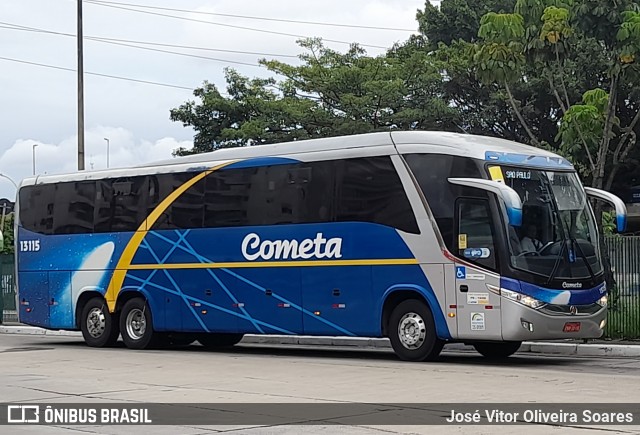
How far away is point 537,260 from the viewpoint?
16.6 meters

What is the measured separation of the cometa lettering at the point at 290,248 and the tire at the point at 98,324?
4.40 m

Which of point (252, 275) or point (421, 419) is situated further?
point (252, 275)

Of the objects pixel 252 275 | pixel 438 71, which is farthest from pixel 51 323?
pixel 438 71

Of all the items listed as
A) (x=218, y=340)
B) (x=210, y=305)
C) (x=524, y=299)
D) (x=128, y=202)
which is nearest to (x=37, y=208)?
(x=128, y=202)

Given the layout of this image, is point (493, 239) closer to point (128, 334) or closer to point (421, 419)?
point (421, 419)

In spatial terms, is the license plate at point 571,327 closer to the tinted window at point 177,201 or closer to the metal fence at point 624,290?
the metal fence at point 624,290

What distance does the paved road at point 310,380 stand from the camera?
40.0 ft

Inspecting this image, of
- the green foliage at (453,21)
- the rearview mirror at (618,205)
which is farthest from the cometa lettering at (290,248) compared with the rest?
the green foliage at (453,21)

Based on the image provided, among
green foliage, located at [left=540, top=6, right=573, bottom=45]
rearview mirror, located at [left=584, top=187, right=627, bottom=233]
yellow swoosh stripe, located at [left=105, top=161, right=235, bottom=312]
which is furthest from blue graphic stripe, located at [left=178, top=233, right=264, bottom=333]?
green foliage, located at [left=540, top=6, right=573, bottom=45]

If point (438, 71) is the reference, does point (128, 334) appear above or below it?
below

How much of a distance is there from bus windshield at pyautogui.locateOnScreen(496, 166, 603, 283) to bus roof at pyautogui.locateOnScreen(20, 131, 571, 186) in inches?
18.2

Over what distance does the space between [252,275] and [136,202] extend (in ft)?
12.1

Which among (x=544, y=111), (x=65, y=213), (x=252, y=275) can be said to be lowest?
(x=252, y=275)

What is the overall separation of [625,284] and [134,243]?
9.96m
